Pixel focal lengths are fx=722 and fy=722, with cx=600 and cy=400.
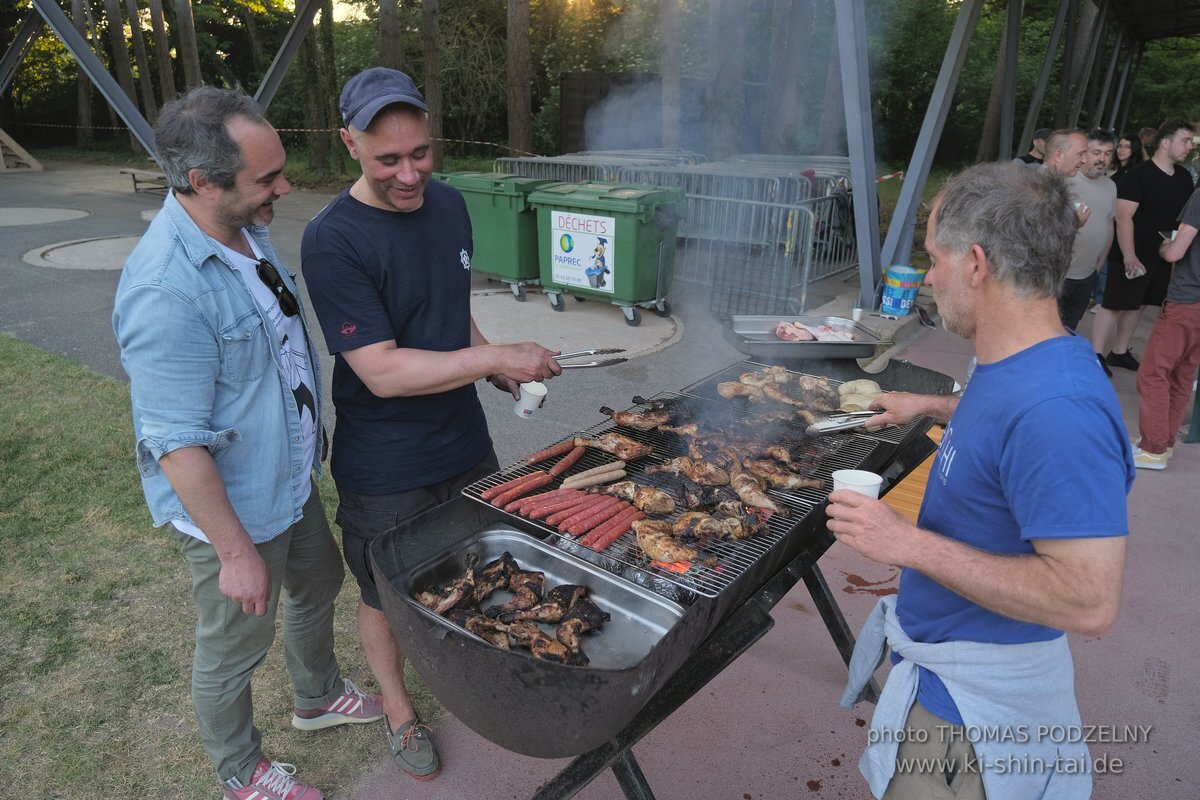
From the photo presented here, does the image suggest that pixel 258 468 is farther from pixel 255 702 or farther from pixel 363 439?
pixel 255 702

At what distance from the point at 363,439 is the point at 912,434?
2163 mm

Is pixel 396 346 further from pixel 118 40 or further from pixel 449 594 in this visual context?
pixel 118 40

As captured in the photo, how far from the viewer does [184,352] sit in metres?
1.94

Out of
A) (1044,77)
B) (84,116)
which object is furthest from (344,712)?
(84,116)

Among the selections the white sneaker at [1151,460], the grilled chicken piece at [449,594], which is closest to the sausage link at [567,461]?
the grilled chicken piece at [449,594]

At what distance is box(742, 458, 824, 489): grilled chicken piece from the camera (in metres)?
2.58

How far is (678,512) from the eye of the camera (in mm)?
2461

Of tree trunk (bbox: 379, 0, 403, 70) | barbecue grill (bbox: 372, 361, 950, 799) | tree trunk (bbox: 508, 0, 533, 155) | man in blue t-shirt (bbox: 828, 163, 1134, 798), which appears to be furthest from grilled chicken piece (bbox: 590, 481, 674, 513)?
tree trunk (bbox: 379, 0, 403, 70)

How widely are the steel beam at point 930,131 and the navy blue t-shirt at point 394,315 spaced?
23.9 ft

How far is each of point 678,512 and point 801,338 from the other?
5.60 ft

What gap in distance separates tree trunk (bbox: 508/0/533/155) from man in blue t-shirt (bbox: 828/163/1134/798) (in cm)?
1331

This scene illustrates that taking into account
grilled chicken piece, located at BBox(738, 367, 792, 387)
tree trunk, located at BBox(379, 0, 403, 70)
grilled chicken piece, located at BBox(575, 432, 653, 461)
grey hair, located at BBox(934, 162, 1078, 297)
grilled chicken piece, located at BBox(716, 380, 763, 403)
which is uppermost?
tree trunk, located at BBox(379, 0, 403, 70)

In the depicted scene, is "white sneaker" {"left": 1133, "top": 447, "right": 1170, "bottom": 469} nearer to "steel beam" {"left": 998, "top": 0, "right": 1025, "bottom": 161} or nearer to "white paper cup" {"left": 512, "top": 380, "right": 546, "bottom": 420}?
"white paper cup" {"left": 512, "top": 380, "right": 546, "bottom": 420}

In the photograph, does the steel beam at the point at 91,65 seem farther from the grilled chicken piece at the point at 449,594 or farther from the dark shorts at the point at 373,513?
the grilled chicken piece at the point at 449,594
